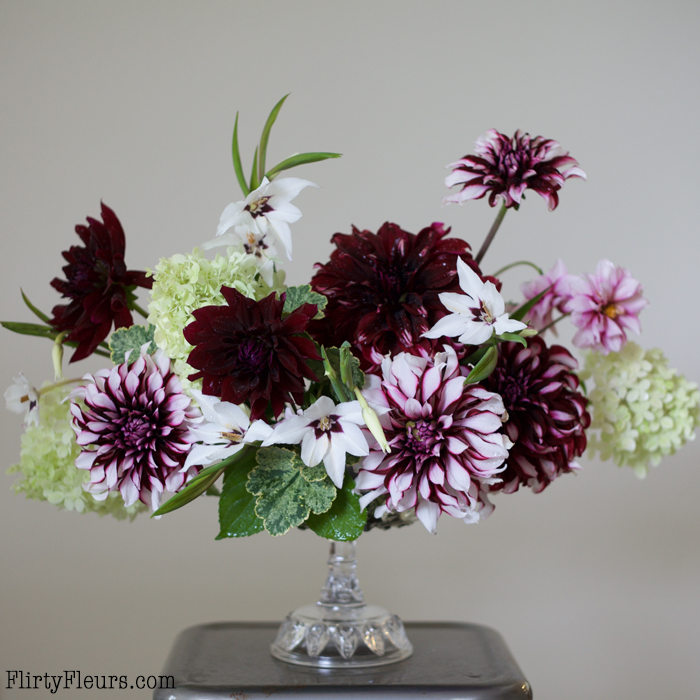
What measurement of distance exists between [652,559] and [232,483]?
108 centimetres

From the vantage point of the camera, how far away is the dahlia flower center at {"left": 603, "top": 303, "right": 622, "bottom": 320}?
85cm

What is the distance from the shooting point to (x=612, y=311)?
2.79 feet

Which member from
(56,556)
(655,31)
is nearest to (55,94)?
Result: (56,556)

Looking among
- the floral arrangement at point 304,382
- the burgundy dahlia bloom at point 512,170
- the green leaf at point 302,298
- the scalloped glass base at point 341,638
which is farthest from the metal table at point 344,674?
the burgundy dahlia bloom at point 512,170

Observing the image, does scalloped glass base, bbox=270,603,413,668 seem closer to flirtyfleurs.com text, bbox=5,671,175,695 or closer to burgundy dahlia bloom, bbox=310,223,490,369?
burgundy dahlia bloom, bbox=310,223,490,369

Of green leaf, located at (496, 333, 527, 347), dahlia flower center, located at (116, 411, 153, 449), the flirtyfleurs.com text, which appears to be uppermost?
green leaf, located at (496, 333, 527, 347)

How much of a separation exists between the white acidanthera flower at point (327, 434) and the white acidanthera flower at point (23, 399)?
245mm

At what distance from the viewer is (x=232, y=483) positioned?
0.71 metres

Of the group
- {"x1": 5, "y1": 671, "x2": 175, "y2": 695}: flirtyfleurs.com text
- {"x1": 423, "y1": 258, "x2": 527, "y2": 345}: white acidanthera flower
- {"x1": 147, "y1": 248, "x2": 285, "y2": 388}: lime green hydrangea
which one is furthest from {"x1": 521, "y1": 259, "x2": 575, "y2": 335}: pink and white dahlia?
{"x1": 5, "y1": 671, "x2": 175, "y2": 695}: flirtyfleurs.com text

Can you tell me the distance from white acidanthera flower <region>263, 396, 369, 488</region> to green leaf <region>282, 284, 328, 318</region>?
0.29 ft

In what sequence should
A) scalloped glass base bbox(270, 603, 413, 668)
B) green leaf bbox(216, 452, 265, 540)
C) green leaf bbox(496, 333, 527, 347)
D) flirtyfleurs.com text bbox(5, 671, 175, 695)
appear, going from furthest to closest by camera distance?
flirtyfleurs.com text bbox(5, 671, 175, 695)
scalloped glass base bbox(270, 603, 413, 668)
green leaf bbox(216, 452, 265, 540)
green leaf bbox(496, 333, 527, 347)

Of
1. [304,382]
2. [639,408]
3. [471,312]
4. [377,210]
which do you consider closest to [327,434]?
[304,382]

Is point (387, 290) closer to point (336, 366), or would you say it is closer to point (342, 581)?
point (336, 366)

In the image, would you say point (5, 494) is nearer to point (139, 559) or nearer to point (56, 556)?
point (56, 556)
